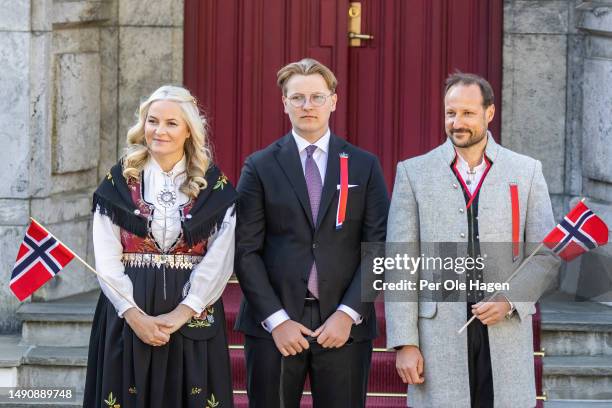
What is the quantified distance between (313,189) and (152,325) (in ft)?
2.76

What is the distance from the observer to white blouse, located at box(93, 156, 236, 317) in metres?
5.64

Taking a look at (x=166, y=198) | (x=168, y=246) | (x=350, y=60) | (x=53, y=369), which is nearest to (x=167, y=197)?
(x=166, y=198)

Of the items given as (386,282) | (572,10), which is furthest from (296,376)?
(572,10)

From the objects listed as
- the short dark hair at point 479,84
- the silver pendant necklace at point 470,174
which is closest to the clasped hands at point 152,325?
the silver pendant necklace at point 470,174

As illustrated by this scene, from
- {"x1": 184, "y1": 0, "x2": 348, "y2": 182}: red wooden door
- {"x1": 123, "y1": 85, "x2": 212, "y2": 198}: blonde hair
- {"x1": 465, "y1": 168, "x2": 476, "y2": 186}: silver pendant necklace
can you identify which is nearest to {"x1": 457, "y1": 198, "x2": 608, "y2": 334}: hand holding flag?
{"x1": 465, "y1": 168, "x2": 476, "y2": 186}: silver pendant necklace

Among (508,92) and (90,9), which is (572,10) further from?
(90,9)

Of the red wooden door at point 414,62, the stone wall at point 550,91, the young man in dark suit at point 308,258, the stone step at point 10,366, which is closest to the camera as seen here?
the young man in dark suit at point 308,258

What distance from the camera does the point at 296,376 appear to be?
5.73m

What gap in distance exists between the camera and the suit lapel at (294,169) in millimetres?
5719

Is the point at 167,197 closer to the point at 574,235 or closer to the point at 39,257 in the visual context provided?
the point at 39,257

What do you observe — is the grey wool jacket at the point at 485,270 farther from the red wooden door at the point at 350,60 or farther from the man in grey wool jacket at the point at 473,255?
the red wooden door at the point at 350,60

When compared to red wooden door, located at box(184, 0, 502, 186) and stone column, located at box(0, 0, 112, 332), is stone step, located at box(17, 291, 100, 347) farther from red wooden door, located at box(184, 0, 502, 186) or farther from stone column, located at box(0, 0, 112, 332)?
red wooden door, located at box(184, 0, 502, 186)

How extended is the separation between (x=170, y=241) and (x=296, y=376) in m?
0.73

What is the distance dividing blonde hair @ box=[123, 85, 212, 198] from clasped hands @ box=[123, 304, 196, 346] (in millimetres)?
505
